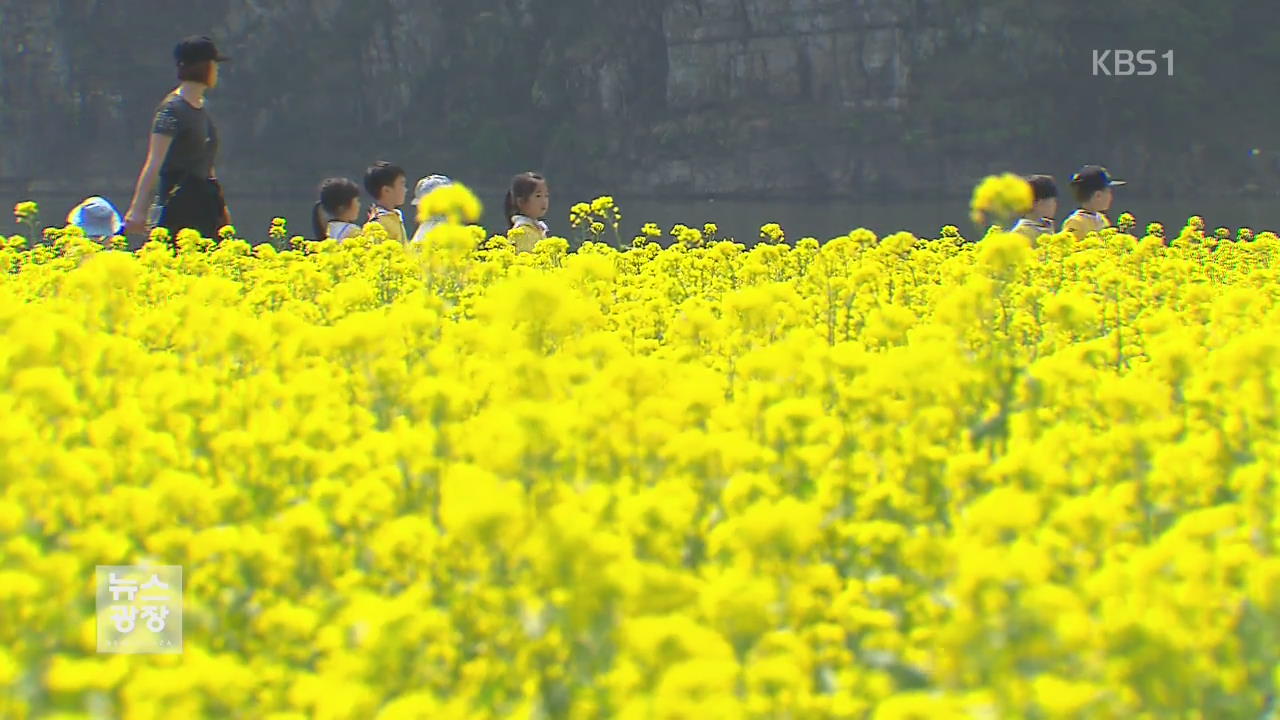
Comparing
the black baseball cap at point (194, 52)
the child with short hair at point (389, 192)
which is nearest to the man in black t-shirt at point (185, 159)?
the black baseball cap at point (194, 52)

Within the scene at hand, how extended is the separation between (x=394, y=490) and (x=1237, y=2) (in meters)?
61.3

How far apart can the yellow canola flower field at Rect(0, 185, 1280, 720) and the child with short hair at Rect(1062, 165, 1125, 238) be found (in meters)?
4.65

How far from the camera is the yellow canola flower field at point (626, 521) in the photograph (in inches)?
85.7

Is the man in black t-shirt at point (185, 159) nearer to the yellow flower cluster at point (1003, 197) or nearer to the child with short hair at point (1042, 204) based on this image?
the child with short hair at point (1042, 204)

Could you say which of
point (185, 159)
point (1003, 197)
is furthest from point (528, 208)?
point (1003, 197)

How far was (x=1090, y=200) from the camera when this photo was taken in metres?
8.95

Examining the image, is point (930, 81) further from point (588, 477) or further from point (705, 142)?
point (588, 477)

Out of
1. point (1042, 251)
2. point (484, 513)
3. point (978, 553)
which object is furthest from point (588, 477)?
point (1042, 251)

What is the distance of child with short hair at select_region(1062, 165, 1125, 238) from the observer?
8.85 m

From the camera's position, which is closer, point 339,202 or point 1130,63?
point 339,202

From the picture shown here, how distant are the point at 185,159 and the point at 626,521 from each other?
5.50 meters

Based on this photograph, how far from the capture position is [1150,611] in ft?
7.11

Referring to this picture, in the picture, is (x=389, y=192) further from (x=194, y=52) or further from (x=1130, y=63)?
(x=1130, y=63)

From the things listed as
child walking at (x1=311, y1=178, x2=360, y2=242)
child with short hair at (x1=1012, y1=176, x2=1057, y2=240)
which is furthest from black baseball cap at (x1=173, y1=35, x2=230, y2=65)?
child with short hair at (x1=1012, y1=176, x2=1057, y2=240)
